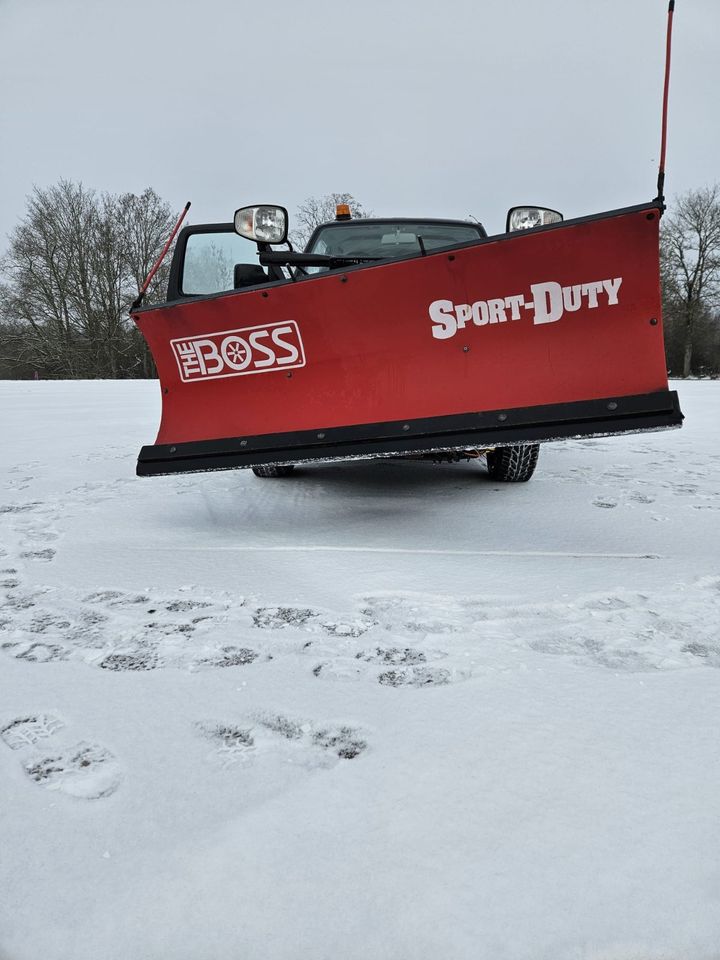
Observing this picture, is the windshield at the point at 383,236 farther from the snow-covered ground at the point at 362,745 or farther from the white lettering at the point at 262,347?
the snow-covered ground at the point at 362,745

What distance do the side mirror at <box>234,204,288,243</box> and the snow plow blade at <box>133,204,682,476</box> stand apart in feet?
0.94

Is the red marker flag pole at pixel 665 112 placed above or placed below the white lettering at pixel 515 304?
above

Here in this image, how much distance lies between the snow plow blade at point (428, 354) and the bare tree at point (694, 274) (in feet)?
89.3

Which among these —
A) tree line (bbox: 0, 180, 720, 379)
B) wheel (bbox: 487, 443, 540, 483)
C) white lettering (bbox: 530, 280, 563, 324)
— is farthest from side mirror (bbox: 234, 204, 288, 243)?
tree line (bbox: 0, 180, 720, 379)

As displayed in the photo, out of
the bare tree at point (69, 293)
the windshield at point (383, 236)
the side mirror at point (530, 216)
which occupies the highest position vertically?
the bare tree at point (69, 293)

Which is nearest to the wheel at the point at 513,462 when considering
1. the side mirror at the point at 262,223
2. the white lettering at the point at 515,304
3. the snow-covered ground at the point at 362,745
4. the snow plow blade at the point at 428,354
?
the snow-covered ground at the point at 362,745

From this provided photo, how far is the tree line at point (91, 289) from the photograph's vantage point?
86.1 feet

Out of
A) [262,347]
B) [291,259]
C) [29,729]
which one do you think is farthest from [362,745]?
[291,259]

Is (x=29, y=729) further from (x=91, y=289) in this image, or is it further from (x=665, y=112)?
(x=91, y=289)

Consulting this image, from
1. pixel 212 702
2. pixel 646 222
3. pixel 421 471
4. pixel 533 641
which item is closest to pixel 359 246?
pixel 421 471

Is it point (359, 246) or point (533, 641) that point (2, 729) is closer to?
point (533, 641)

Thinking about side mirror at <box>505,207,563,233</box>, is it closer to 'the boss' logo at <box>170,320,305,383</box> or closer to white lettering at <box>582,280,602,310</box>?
white lettering at <box>582,280,602,310</box>

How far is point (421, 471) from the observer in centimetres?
448

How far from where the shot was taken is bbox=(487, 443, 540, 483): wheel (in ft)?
12.4
